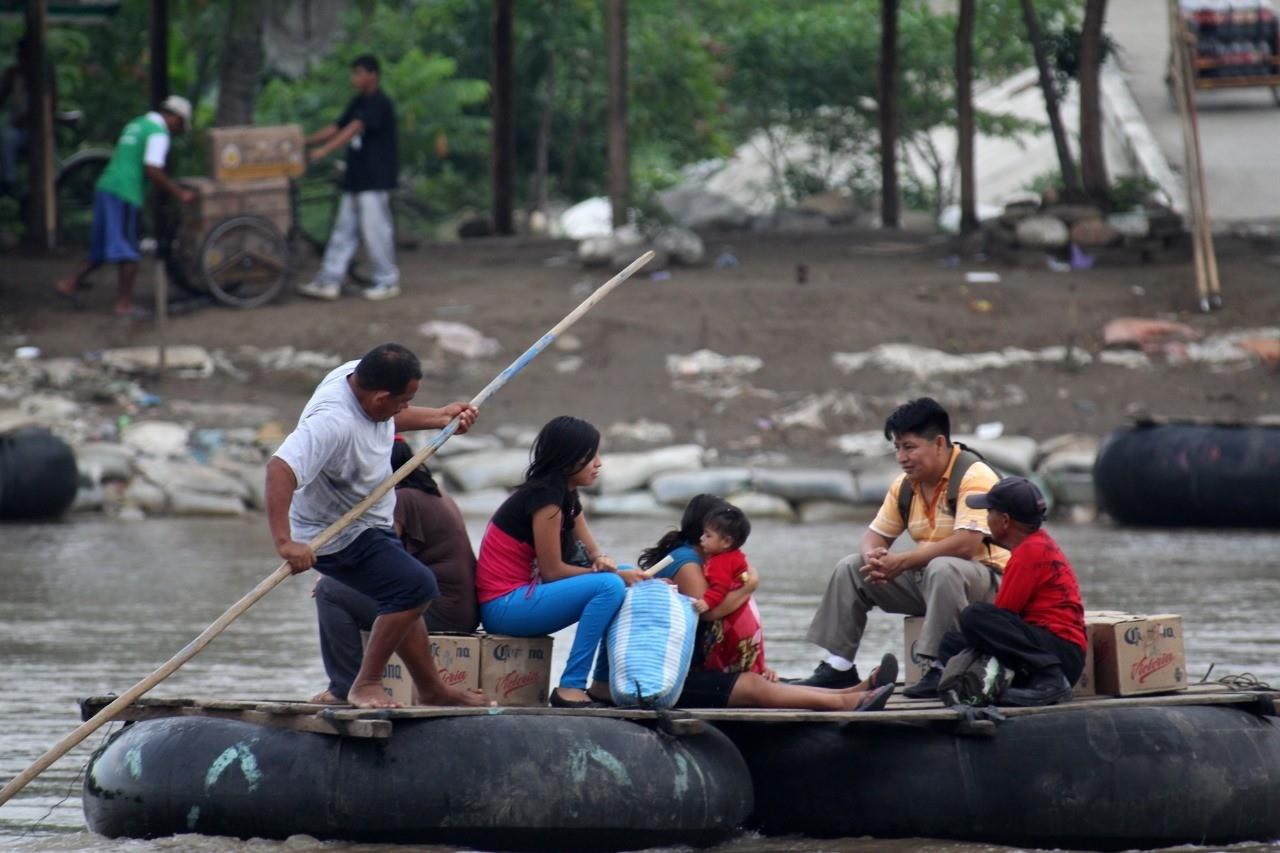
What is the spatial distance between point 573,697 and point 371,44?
69.6 ft

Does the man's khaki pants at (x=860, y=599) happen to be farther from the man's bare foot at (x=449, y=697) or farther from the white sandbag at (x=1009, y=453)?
the white sandbag at (x=1009, y=453)

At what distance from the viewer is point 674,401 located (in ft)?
55.0

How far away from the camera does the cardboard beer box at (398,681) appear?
23.0 ft

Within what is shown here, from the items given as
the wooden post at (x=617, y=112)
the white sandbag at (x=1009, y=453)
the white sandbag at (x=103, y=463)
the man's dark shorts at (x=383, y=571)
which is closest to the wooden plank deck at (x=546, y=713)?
the man's dark shorts at (x=383, y=571)

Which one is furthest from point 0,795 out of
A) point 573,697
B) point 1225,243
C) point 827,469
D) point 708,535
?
point 1225,243

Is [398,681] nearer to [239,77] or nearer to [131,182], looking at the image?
[131,182]

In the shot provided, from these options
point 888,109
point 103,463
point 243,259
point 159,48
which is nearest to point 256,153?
point 243,259

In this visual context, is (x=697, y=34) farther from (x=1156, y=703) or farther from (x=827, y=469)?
(x=1156, y=703)

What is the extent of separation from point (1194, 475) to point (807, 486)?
2.70 meters

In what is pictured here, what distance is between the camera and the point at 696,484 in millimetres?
15125

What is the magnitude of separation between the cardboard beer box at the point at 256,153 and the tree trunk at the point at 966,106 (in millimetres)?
6171

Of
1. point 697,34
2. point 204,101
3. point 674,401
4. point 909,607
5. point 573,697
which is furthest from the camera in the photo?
point 204,101

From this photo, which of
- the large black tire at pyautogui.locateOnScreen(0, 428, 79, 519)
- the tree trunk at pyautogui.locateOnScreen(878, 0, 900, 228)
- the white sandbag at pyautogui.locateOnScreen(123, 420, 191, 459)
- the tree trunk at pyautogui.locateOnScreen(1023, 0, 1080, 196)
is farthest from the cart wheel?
the tree trunk at pyautogui.locateOnScreen(1023, 0, 1080, 196)

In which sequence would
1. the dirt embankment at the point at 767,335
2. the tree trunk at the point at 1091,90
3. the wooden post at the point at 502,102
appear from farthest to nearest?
the wooden post at the point at 502,102
the tree trunk at the point at 1091,90
the dirt embankment at the point at 767,335
